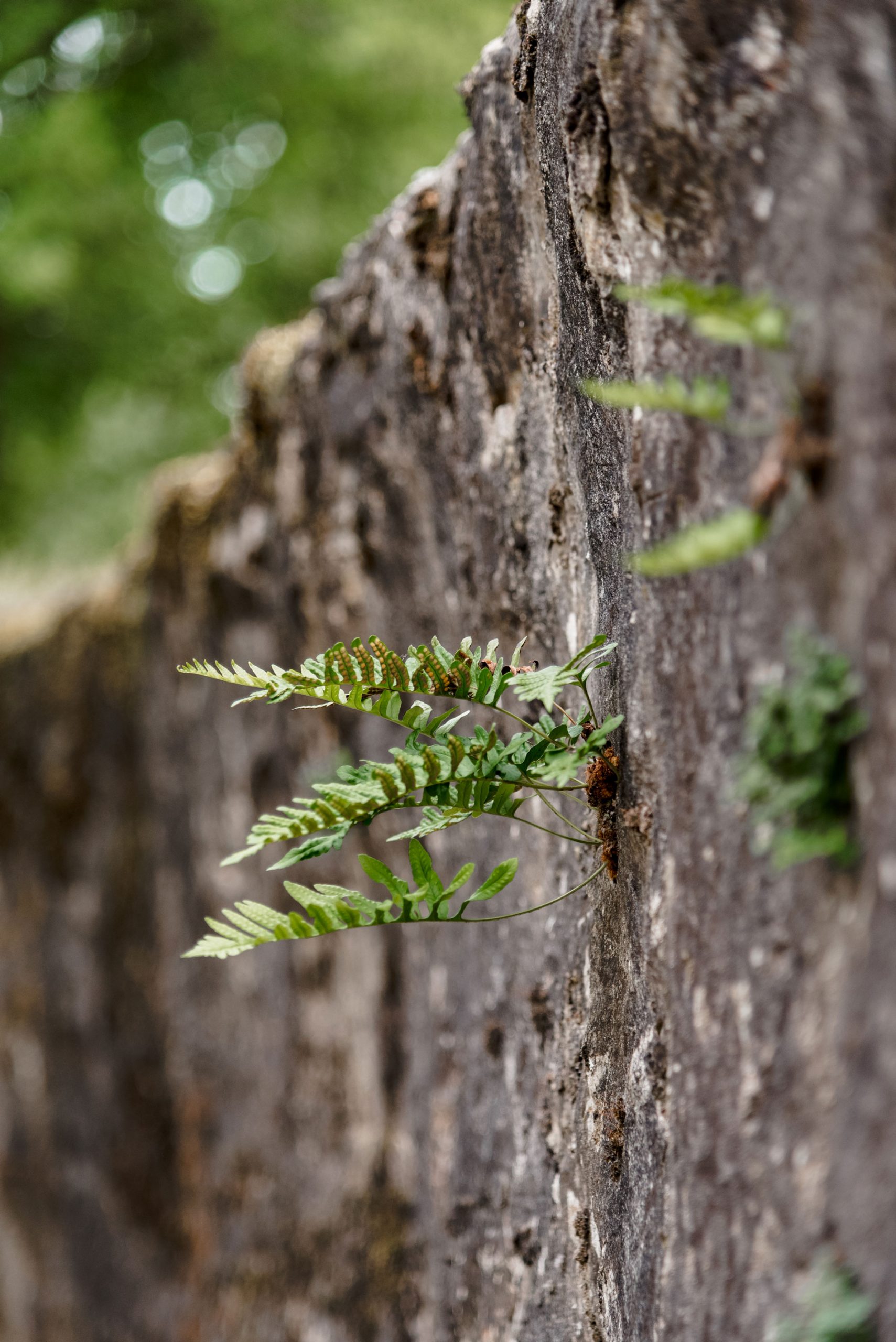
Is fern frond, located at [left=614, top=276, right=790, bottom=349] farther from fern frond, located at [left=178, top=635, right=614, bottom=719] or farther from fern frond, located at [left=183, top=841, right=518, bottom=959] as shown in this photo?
fern frond, located at [left=183, top=841, right=518, bottom=959]

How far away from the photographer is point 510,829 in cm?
198

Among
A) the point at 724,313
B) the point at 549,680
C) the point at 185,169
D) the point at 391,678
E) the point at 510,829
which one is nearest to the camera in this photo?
the point at 724,313

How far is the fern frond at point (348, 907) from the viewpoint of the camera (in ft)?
3.83

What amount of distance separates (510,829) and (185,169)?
561 centimetres

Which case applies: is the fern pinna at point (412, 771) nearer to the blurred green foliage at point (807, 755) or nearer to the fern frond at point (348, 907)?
the fern frond at point (348, 907)

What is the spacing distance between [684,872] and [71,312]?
267 inches

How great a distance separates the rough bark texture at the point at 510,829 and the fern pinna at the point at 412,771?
119mm

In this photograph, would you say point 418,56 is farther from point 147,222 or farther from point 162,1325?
point 162,1325

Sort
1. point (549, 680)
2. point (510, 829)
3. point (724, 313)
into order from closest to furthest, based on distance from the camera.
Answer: point (724, 313), point (549, 680), point (510, 829)

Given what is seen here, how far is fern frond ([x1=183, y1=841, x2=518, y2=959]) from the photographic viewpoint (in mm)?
1166

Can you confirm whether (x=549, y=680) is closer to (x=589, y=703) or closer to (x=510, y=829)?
(x=589, y=703)

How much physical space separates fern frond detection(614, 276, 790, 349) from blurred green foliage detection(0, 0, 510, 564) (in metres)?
4.96

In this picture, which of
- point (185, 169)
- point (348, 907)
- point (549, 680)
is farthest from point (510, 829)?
point (185, 169)

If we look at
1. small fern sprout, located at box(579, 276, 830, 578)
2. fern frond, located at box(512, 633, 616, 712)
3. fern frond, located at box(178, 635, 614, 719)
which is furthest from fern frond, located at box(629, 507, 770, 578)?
fern frond, located at box(178, 635, 614, 719)
